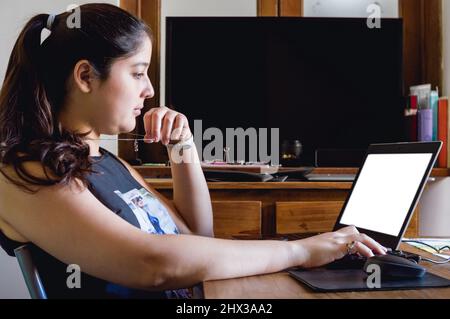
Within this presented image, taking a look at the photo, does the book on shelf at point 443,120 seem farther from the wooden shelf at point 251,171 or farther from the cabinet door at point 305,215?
the cabinet door at point 305,215

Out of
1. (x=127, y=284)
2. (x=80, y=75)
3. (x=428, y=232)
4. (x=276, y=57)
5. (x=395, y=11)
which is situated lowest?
(x=428, y=232)

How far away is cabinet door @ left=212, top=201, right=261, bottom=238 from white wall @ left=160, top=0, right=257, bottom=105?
0.80m

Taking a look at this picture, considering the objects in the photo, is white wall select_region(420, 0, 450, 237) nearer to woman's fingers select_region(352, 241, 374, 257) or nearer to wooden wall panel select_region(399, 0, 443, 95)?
wooden wall panel select_region(399, 0, 443, 95)

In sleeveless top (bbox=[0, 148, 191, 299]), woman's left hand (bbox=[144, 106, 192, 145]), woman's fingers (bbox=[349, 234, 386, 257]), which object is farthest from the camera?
woman's left hand (bbox=[144, 106, 192, 145])

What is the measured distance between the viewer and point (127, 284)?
2.50 ft

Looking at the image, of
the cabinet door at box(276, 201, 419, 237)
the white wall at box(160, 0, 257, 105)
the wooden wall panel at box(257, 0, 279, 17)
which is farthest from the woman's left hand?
the wooden wall panel at box(257, 0, 279, 17)

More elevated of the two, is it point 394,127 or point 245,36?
point 245,36

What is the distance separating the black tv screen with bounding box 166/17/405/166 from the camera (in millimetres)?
2256

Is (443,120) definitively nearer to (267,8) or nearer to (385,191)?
(267,8)

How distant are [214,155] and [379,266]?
1.47 m

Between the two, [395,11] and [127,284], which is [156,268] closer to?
[127,284]

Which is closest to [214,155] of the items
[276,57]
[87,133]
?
[276,57]

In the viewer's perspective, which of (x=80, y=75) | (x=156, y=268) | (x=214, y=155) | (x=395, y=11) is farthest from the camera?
(x=395, y=11)

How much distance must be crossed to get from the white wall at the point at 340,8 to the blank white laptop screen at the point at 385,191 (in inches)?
49.5
